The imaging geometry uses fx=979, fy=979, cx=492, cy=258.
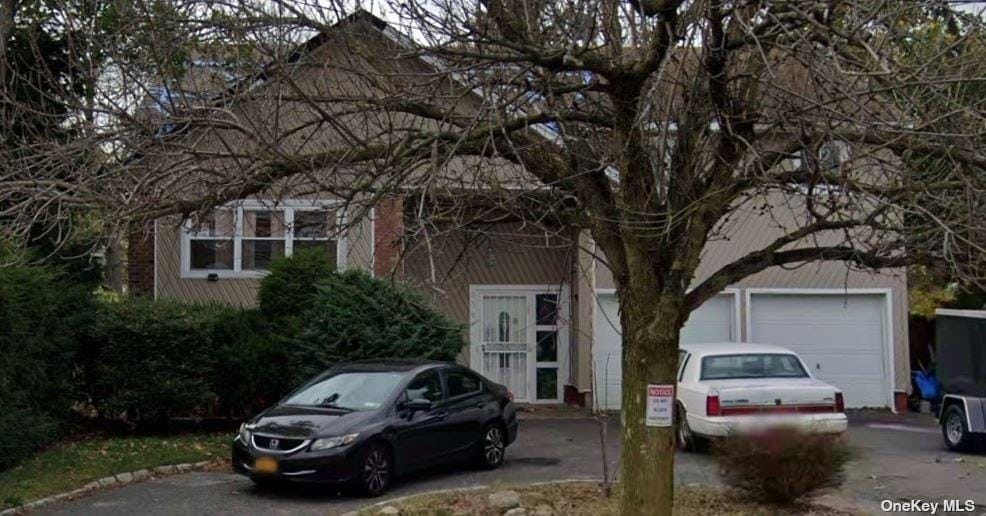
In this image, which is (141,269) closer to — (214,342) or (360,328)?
(214,342)

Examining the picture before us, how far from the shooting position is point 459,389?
1252cm

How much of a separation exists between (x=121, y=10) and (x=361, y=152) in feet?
9.75

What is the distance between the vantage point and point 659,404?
7.80 meters

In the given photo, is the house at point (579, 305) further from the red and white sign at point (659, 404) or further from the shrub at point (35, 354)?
the red and white sign at point (659, 404)

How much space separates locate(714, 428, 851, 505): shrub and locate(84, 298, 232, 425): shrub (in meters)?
8.87

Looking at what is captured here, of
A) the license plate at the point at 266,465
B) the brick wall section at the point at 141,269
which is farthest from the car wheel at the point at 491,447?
the brick wall section at the point at 141,269

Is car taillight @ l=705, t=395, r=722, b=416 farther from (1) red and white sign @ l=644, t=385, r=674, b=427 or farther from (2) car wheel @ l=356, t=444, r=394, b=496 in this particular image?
(1) red and white sign @ l=644, t=385, r=674, b=427

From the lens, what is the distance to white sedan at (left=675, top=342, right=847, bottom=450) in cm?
1208

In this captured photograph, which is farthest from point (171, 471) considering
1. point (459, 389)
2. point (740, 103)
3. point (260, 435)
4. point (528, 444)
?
point (740, 103)

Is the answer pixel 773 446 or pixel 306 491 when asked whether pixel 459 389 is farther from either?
pixel 773 446

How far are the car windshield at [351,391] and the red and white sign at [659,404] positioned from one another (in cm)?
429

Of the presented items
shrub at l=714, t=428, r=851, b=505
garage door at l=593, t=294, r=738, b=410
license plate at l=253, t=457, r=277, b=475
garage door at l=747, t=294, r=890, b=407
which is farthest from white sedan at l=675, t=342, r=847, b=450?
license plate at l=253, t=457, r=277, b=475

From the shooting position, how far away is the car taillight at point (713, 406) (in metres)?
12.9

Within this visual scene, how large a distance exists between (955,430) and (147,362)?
1205cm
